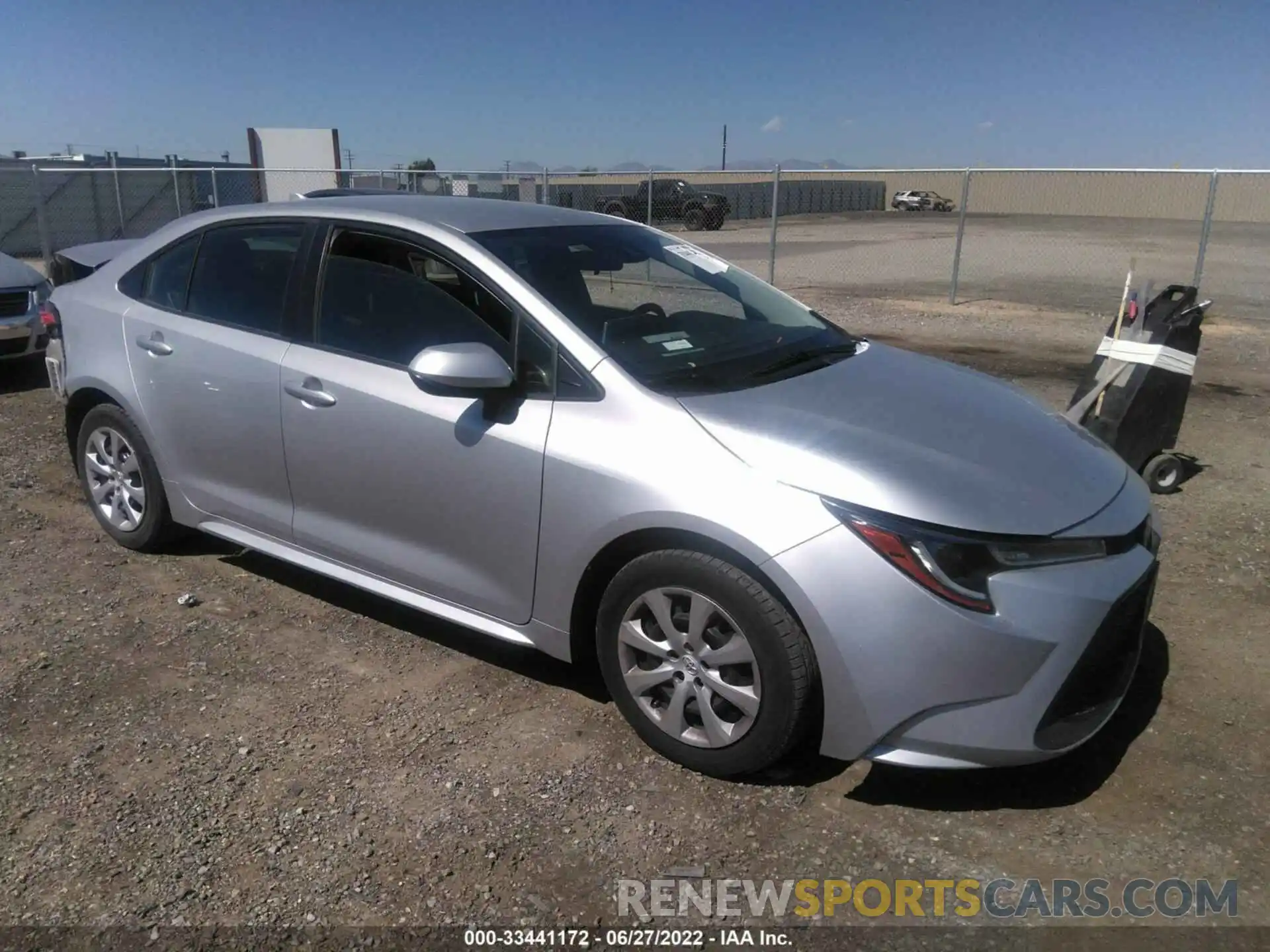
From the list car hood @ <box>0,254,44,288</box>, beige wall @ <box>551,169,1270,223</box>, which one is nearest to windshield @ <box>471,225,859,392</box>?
car hood @ <box>0,254,44,288</box>

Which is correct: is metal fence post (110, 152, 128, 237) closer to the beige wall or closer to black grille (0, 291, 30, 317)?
black grille (0, 291, 30, 317)

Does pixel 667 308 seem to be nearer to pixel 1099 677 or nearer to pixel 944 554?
pixel 944 554

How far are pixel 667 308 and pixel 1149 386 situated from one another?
3365 mm

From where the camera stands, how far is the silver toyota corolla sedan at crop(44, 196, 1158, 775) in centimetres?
259

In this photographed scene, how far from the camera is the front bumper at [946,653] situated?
2.53 m

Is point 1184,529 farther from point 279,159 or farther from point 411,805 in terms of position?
point 279,159

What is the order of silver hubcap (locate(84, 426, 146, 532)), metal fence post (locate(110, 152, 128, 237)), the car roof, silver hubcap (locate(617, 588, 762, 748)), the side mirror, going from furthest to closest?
metal fence post (locate(110, 152, 128, 237)) < silver hubcap (locate(84, 426, 146, 532)) < the car roof < the side mirror < silver hubcap (locate(617, 588, 762, 748))

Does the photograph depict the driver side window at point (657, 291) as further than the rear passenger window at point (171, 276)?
No

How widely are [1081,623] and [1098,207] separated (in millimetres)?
41502

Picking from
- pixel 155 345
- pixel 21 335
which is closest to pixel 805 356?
pixel 155 345

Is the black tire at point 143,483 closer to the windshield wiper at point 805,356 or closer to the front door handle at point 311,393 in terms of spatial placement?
the front door handle at point 311,393

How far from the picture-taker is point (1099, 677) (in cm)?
276

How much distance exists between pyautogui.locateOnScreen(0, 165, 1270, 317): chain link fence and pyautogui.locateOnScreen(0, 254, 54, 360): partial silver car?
253cm

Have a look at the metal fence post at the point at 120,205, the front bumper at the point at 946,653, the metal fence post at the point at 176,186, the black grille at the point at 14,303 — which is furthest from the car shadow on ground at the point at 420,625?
the metal fence post at the point at 120,205
